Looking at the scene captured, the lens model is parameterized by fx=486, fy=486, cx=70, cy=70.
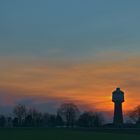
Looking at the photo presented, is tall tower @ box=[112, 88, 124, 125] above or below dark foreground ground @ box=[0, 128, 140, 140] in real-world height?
above

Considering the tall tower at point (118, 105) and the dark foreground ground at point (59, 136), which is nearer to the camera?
the dark foreground ground at point (59, 136)

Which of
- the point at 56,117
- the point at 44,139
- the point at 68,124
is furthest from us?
the point at 56,117

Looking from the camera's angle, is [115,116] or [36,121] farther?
[36,121]

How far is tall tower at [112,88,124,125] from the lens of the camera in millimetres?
143125

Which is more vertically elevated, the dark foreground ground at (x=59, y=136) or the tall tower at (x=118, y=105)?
the tall tower at (x=118, y=105)

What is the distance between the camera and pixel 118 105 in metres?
148

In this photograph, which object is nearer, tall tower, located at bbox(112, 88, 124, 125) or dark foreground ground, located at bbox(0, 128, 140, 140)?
dark foreground ground, located at bbox(0, 128, 140, 140)

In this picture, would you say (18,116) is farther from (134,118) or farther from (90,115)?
(134,118)

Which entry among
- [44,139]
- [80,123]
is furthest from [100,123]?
[44,139]

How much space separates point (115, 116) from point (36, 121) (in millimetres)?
43127

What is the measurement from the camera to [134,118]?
186 meters

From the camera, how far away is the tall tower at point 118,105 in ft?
470

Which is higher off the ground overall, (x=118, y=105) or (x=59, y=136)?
(x=118, y=105)

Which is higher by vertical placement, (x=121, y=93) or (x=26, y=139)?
(x=121, y=93)
